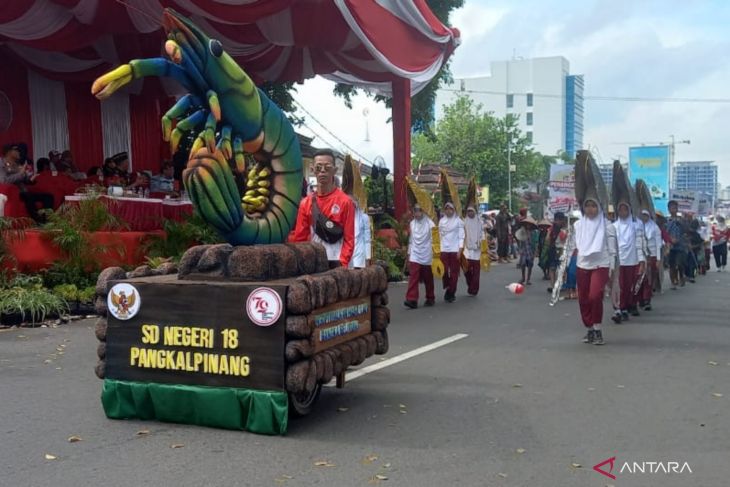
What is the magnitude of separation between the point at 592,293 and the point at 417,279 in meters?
4.12

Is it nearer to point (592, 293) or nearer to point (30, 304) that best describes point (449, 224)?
point (592, 293)

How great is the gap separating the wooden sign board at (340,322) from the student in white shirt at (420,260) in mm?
6318

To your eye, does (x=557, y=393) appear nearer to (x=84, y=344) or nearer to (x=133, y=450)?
(x=133, y=450)

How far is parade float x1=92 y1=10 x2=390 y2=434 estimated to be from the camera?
4949 mm

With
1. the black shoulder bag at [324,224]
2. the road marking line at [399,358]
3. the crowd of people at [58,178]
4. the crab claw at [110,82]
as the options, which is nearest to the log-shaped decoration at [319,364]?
the road marking line at [399,358]

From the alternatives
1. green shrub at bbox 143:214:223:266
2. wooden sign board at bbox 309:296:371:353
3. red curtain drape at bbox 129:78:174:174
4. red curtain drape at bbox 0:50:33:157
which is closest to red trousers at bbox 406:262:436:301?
green shrub at bbox 143:214:223:266

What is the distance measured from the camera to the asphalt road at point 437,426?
14.3 ft

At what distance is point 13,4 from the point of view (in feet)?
40.0

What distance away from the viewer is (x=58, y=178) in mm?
13500

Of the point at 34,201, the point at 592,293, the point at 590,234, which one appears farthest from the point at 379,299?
the point at 34,201

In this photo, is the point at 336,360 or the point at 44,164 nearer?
the point at 336,360

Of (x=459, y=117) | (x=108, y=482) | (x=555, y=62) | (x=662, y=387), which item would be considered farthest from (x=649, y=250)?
(x=555, y=62)

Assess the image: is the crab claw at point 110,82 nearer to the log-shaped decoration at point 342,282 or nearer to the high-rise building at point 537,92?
the log-shaped decoration at point 342,282

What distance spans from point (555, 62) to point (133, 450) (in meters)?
97.0
